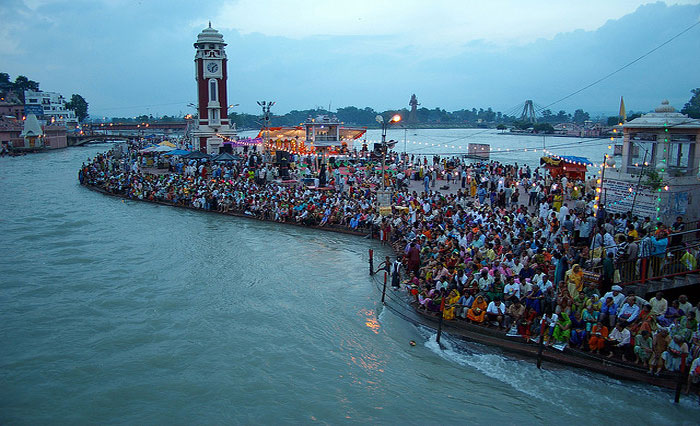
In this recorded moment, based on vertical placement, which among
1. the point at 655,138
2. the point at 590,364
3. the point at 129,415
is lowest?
the point at 129,415

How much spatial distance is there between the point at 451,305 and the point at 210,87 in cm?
4085

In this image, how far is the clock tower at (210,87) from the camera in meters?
46.9

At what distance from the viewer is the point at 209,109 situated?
47.3 m

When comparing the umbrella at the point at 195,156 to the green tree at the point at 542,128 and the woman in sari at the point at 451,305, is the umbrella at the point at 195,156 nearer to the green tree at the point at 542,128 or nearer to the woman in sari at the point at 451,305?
the woman in sari at the point at 451,305

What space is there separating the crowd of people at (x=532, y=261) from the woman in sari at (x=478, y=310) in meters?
0.02

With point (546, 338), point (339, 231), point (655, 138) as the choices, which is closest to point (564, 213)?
point (655, 138)

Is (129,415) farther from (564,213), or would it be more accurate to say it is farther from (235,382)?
(564,213)

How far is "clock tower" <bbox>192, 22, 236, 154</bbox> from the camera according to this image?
154 feet

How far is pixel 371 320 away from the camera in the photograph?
1324 cm

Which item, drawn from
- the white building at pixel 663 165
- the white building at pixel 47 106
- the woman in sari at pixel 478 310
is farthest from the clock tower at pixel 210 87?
the white building at pixel 47 106

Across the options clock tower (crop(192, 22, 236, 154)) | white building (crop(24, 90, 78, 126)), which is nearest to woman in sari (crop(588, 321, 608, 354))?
clock tower (crop(192, 22, 236, 154))

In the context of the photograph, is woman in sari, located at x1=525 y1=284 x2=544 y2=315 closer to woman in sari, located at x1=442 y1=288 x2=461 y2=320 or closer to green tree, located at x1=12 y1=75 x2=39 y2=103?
woman in sari, located at x1=442 y1=288 x2=461 y2=320

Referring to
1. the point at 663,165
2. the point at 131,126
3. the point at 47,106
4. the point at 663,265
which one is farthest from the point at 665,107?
the point at 47,106

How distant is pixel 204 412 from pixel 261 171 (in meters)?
21.0
